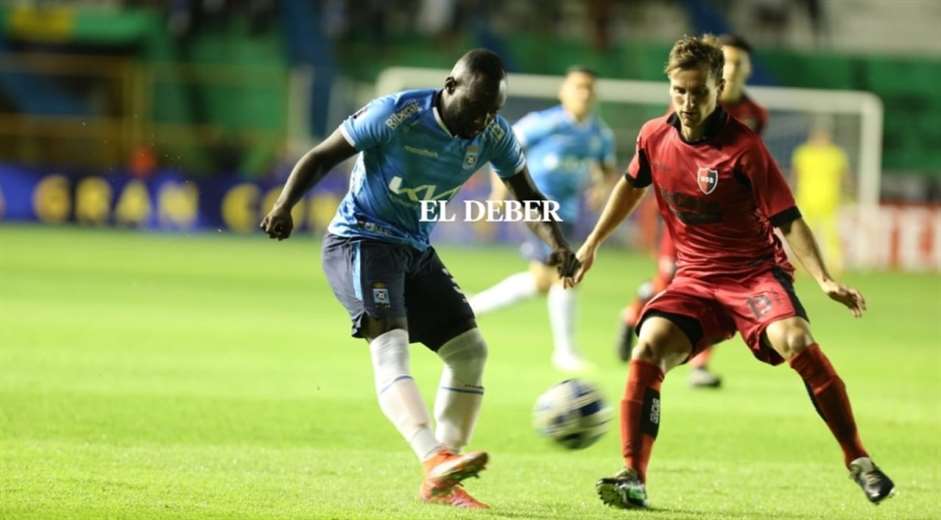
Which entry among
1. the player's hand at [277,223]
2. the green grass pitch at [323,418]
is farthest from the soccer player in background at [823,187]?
the player's hand at [277,223]

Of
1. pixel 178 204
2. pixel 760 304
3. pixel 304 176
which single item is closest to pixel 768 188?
pixel 760 304

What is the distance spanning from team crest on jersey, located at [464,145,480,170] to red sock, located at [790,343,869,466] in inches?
65.1

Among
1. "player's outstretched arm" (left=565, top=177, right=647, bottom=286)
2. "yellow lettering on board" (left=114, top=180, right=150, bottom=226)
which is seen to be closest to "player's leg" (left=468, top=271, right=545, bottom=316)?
"player's outstretched arm" (left=565, top=177, right=647, bottom=286)

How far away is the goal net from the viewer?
29.0m

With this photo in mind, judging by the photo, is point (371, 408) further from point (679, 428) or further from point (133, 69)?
point (133, 69)

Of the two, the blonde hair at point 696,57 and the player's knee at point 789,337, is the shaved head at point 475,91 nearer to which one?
the blonde hair at point 696,57

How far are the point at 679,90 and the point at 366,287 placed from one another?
1600mm

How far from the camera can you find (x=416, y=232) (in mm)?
7285

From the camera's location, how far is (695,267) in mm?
7332

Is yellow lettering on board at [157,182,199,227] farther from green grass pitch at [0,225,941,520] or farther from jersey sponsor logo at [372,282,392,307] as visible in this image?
jersey sponsor logo at [372,282,392,307]

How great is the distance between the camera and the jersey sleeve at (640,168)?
7.39 meters

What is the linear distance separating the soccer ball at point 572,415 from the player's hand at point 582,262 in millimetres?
578

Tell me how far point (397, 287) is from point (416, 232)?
36cm

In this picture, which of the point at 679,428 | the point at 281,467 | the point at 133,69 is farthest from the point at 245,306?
the point at 133,69
